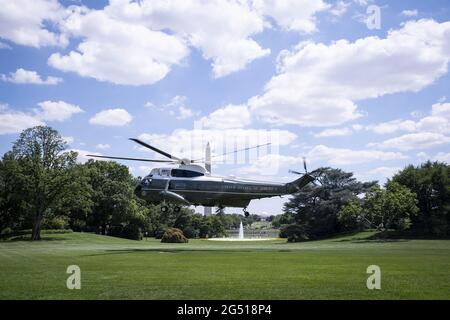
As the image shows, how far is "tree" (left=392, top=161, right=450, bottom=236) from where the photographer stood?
67.1m

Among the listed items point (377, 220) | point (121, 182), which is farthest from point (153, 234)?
point (377, 220)

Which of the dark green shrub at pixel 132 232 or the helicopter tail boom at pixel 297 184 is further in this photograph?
the dark green shrub at pixel 132 232

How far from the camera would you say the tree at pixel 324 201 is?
261 ft

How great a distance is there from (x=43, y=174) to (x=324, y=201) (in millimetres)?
46130

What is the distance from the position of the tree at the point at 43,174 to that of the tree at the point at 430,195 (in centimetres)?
5142

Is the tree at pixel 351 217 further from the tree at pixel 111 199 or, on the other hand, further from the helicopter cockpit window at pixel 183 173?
the tree at pixel 111 199

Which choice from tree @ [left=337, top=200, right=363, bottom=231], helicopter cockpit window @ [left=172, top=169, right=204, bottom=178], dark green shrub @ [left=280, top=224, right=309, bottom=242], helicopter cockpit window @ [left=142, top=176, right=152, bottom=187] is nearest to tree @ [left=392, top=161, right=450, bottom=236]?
tree @ [left=337, top=200, right=363, bottom=231]

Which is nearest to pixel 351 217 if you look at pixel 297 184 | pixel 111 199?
pixel 297 184

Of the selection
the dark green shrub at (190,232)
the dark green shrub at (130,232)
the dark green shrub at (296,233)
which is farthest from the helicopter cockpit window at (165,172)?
the dark green shrub at (190,232)

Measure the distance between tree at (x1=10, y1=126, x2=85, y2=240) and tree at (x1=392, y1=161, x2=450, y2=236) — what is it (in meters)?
51.4

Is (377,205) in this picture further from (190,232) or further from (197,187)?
(190,232)

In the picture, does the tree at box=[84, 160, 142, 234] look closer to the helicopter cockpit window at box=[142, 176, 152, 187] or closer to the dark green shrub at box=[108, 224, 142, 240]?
the dark green shrub at box=[108, 224, 142, 240]
